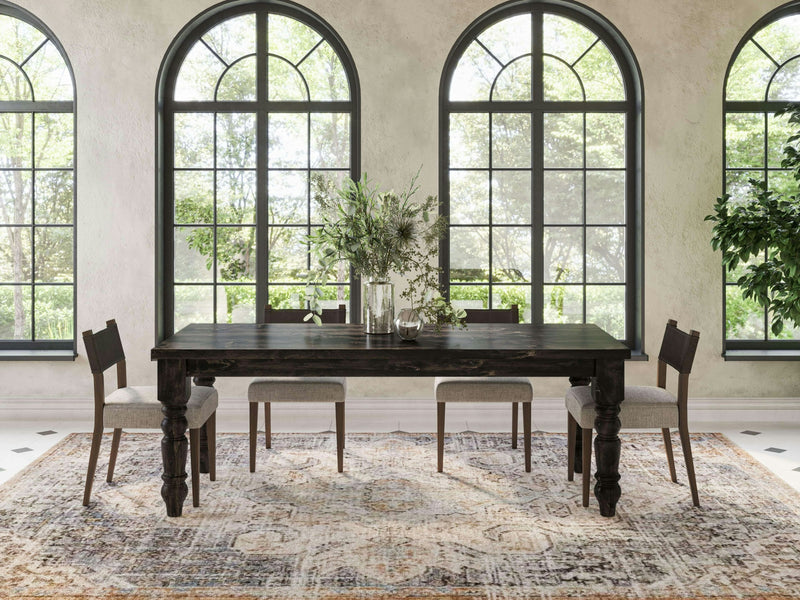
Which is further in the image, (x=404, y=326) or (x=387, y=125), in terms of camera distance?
(x=387, y=125)

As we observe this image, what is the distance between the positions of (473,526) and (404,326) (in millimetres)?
968

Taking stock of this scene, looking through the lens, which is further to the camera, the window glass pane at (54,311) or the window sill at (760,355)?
the window glass pane at (54,311)

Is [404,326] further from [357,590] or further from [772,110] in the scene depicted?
[772,110]

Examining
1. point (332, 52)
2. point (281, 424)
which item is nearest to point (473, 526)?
point (281, 424)

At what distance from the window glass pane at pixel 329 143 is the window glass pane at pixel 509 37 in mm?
1198

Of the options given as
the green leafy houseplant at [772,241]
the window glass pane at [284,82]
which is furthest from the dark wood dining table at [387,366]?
the window glass pane at [284,82]

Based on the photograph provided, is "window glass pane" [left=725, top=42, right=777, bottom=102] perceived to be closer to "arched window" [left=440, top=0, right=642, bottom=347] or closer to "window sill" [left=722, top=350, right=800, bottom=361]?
"arched window" [left=440, top=0, right=642, bottom=347]

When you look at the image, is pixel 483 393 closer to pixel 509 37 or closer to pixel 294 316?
pixel 294 316

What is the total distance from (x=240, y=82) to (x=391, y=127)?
1.16 meters

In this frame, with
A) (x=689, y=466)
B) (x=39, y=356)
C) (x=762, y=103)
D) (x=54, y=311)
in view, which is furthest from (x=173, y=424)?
(x=762, y=103)

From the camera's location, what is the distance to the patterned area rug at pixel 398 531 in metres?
2.70

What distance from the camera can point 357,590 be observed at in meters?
2.65

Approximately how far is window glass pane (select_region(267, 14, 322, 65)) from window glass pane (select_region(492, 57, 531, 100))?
134 centimetres

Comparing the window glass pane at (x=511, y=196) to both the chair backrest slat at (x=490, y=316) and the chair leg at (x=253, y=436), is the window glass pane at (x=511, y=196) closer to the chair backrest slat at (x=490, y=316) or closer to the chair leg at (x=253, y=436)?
the chair backrest slat at (x=490, y=316)
